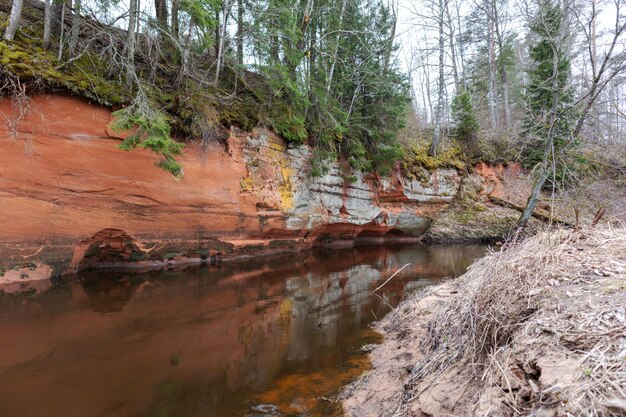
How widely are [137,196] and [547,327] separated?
986 cm

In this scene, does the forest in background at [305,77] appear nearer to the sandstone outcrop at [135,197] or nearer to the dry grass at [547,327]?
the sandstone outcrop at [135,197]

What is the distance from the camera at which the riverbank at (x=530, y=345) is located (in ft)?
5.33

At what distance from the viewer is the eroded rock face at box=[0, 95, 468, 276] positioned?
307 inches

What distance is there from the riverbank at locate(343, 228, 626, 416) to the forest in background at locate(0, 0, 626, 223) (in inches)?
164

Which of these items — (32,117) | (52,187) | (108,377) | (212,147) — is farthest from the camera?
(212,147)

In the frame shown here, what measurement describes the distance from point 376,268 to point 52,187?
9.35 meters

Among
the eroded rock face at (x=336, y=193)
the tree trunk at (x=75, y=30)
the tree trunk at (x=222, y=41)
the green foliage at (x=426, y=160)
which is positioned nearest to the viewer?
the tree trunk at (x=75, y=30)

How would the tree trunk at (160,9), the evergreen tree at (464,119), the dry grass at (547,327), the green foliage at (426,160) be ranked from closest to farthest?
1. the dry grass at (547,327)
2. the tree trunk at (160,9)
3. the green foliage at (426,160)
4. the evergreen tree at (464,119)

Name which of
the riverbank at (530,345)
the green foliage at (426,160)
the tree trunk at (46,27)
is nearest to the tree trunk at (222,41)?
the tree trunk at (46,27)

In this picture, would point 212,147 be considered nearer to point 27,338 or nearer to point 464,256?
point 27,338

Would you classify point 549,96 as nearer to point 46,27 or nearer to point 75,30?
point 75,30

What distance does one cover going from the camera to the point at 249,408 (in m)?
3.41

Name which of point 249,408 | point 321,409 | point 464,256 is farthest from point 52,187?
point 464,256

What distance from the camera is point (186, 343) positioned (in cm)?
507
